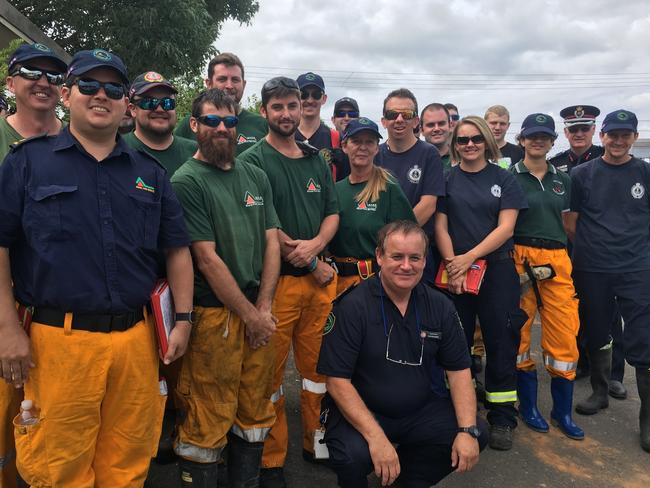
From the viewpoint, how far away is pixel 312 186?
340 cm

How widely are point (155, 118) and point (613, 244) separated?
12.5 feet

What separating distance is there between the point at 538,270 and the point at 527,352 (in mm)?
719

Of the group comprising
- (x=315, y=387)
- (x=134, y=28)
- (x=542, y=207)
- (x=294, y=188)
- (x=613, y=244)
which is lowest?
(x=315, y=387)

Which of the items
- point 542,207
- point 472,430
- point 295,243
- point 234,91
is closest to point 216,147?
point 295,243

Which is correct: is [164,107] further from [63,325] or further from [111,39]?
[111,39]

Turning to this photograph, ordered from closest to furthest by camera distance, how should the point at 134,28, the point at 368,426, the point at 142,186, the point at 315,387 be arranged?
the point at 142,186 → the point at 368,426 → the point at 315,387 → the point at 134,28

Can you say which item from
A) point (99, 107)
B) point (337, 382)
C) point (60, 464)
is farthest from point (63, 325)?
point (337, 382)

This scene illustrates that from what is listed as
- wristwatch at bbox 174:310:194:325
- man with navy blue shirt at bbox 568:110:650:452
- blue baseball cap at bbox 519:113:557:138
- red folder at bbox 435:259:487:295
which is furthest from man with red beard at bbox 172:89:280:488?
man with navy blue shirt at bbox 568:110:650:452

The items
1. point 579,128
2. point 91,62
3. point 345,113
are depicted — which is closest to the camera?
point 91,62

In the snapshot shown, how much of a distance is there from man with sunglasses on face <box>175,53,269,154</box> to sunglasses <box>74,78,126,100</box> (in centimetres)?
184

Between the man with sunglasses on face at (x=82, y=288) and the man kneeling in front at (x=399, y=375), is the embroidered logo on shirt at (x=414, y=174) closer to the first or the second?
the man kneeling in front at (x=399, y=375)

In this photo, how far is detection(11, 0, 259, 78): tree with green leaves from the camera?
14461 mm

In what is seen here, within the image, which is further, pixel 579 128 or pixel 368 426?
pixel 579 128

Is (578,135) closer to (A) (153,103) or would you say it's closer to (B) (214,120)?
(B) (214,120)
